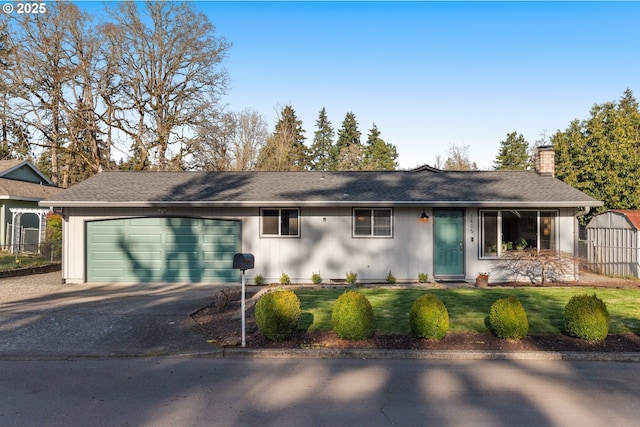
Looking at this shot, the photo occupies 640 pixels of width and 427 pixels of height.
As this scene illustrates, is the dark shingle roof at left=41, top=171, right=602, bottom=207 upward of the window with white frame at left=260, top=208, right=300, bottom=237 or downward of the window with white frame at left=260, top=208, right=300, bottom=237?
upward

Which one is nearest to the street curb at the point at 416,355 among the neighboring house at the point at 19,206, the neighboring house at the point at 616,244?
the neighboring house at the point at 616,244

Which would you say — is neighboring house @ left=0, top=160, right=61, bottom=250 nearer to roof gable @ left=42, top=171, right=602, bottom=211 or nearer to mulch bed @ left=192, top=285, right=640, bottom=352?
roof gable @ left=42, top=171, right=602, bottom=211

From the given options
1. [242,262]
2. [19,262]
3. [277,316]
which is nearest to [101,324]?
[242,262]

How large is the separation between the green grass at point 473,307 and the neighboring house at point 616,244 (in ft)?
10.8

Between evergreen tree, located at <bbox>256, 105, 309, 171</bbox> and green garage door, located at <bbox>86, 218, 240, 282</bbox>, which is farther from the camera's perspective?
evergreen tree, located at <bbox>256, 105, 309, 171</bbox>

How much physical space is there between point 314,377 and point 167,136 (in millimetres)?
26650

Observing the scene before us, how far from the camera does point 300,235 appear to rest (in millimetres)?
14172

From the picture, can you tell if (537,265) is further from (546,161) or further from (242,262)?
(242,262)

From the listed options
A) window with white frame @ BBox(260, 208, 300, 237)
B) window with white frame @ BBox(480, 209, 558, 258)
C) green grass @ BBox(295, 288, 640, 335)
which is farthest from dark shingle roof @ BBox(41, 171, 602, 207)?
green grass @ BBox(295, 288, 640, 335)

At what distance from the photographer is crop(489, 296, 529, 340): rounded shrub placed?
23.3 ft

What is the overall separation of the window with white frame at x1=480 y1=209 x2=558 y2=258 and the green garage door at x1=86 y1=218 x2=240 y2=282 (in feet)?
26.1

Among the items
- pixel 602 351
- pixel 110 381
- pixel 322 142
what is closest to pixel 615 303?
pixel 602 351

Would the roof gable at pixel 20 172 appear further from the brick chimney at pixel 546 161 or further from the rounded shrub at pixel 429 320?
the brick chimney at pixel 546 161

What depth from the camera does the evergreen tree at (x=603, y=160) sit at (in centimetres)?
2223
